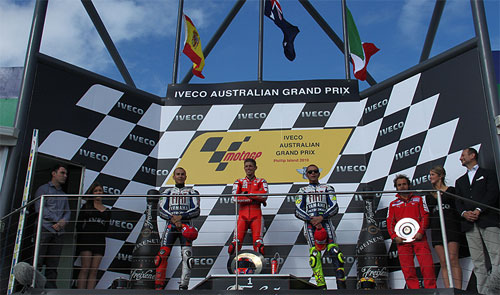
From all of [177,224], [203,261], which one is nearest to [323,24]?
[203,261]

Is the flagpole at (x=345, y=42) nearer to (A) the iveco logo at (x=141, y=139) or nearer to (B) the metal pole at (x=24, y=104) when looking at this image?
(A) the iveco logo at (x=141, y=139)

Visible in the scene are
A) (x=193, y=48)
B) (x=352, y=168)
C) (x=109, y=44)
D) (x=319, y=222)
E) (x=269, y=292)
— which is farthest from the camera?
(x=109, y=44)

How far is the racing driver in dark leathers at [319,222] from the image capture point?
5746mm

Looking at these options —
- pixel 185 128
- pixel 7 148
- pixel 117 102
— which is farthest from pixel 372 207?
pixel 7 148

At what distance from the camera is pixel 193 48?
879 centimetres

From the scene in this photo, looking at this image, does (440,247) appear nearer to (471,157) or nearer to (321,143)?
(471,157)

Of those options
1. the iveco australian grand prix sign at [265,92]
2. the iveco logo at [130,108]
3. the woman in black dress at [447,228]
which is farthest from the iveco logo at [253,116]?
the woman in black dress at [447,228]

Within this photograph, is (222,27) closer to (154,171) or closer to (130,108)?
(130,108)

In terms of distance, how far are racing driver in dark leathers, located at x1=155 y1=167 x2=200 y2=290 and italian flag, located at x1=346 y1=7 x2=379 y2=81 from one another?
3183mm

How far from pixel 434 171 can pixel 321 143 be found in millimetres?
1998

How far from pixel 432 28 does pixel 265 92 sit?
2901 mm

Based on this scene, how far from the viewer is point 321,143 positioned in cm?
787

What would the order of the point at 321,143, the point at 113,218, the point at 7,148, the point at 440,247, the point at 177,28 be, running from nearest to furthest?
the point at 440,247, the point at 7,148, the point at 113,218, the point at 321,143, the point at 177,28

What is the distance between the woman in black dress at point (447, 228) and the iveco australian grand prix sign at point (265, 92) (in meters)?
2.27
